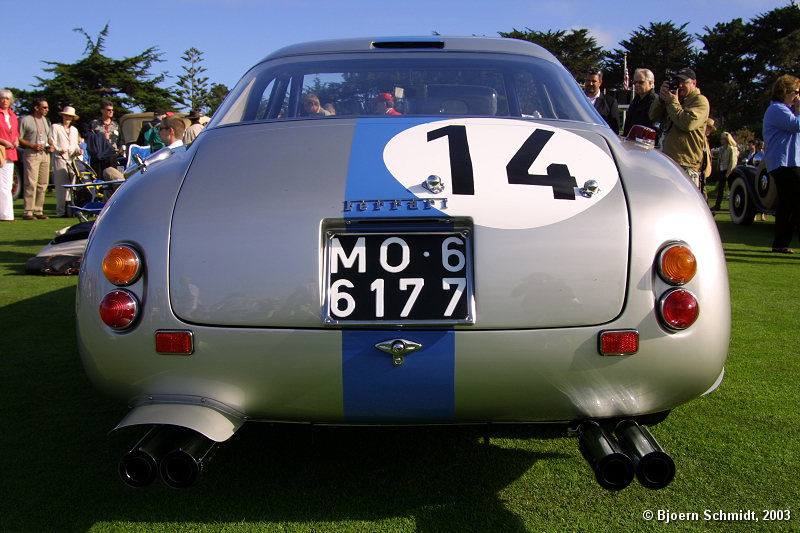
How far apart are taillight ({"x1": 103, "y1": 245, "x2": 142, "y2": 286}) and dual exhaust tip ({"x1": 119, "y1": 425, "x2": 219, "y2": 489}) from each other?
0.46 metres

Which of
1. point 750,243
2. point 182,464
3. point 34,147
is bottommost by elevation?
point 750,243

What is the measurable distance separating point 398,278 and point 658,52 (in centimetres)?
6460

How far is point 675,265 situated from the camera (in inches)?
73.7

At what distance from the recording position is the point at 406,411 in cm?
185

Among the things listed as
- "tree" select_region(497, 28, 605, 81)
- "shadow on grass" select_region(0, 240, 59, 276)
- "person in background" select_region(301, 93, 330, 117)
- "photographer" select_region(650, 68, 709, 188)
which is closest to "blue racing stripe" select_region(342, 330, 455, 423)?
"person in background" select_region(301, 93, 330, 117)

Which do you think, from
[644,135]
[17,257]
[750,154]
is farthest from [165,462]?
[750,154]

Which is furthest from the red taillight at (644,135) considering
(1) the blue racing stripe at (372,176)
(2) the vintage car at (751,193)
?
(2) the vintage car at (751,193)

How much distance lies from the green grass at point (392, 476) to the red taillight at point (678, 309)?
64 cm

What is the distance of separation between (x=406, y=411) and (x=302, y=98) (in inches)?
62.2

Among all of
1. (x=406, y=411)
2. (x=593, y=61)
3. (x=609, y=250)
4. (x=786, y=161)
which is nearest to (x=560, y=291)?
(x=609, y=250)

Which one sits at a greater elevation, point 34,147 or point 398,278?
point 34,147

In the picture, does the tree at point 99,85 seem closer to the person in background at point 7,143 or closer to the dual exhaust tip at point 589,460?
the person in background at point 7,143

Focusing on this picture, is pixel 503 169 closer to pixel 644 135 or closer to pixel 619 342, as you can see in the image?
→ pixel 619 342

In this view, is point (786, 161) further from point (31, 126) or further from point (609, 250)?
point (31, 126)
